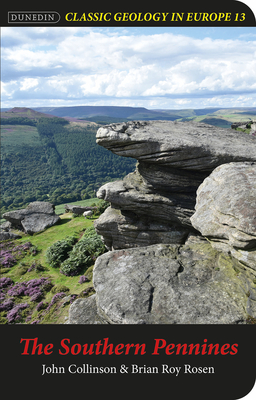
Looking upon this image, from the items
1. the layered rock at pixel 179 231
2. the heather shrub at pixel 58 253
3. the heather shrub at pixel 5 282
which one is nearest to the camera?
the layered rock at pixel 179 231

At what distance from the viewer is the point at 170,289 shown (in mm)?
13688

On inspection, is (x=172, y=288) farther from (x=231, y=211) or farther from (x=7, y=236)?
(x=7, y=236)

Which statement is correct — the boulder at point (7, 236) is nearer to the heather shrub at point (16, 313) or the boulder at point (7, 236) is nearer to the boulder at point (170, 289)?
the heather shrub at point (16, 313)

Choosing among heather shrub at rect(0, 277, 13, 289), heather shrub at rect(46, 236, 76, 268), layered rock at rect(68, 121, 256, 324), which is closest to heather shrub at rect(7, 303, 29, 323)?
heather shrub at rect(0, 277, 13, 289)

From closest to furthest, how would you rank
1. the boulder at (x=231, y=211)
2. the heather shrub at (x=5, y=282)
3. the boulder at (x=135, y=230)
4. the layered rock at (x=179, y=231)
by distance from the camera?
the boulder at (x=231, y=211) → the layered rock at (x=179, y=231) → the boulder at (x=135, y=230) → the heather shrub at (x=5, y=282)

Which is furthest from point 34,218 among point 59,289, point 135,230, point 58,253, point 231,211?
point 231,211

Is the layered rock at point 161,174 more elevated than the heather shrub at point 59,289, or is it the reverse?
the layered rock at point 161,174

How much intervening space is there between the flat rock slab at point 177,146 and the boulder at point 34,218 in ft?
116

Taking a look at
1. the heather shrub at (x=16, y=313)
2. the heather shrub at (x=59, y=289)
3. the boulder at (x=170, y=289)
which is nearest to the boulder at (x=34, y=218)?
the heather shrub at (x=59, y=289)

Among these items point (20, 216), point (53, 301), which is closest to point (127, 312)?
point (53, 301)

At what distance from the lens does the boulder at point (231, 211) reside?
10.9 meters

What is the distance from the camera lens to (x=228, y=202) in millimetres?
12125
